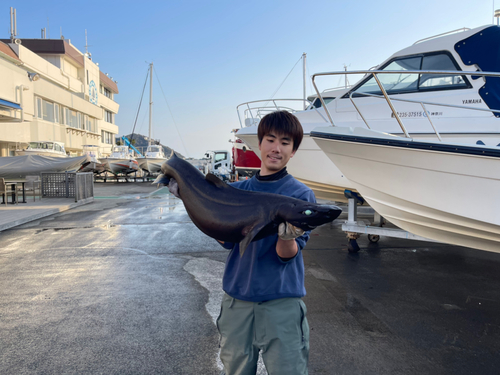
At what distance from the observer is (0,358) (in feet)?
7.77

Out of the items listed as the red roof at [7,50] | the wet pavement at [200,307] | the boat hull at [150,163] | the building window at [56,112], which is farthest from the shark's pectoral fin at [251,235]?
the building window at [56,112]

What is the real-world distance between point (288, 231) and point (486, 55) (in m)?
5.62

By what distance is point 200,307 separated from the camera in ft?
10.7

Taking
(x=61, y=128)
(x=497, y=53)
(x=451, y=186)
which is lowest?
(x=451, y=186)

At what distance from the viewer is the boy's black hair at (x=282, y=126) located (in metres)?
1.53

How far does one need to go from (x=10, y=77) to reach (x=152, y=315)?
16.5 meters

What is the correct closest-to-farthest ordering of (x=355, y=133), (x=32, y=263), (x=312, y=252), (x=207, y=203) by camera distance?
(x=207, y=203)
(x=355, y=133)
(x=32, y=263)
(x=312, y=252)

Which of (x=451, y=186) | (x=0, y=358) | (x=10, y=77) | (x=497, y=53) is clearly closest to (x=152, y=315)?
(x=0, y=358)

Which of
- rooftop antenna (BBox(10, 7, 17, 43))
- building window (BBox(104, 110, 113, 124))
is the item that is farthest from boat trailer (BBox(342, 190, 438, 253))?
building window (BBox(104, 110, 113, 124))

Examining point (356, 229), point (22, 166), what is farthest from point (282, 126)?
point (22, 166)

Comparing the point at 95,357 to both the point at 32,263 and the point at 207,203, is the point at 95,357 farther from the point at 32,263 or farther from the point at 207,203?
the point at 32,263

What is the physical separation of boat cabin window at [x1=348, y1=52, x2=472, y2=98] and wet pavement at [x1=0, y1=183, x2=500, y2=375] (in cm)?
286

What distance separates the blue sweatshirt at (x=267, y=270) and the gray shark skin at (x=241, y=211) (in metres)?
0.15

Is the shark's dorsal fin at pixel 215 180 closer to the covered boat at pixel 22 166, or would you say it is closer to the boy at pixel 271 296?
the boy at pixel 271 296
